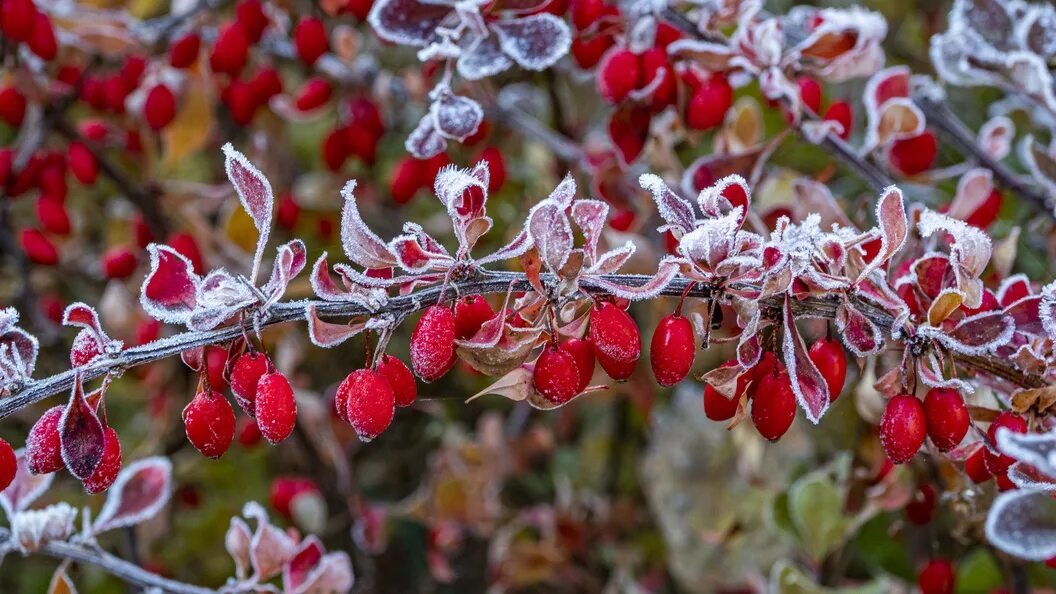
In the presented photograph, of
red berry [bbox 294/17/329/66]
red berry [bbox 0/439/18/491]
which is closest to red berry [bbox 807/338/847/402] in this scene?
red berry [bbox 0/439/18/491]

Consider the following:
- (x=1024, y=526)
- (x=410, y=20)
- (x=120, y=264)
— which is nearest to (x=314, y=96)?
(x=120, y=264)

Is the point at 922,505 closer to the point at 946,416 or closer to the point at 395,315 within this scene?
the point at 946,416

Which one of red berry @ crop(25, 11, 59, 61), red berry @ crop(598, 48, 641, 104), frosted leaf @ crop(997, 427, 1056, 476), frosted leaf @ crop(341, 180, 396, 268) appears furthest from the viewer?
red berry @ crop(25, 11, 59, 61)

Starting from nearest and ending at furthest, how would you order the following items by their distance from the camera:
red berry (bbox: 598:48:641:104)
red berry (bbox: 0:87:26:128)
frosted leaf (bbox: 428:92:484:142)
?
1. frosted leaf (bbox: 428:92:484:142)
2. red berry (bbox: 598:48:641:104)
3. red berry (bbox: 0:87:26:128)

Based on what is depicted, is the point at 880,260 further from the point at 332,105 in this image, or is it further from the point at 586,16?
the point at 332,105

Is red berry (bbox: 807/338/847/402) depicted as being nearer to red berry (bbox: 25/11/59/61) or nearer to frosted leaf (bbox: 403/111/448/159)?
frosted leaf (bbox: 403/111/448/159)

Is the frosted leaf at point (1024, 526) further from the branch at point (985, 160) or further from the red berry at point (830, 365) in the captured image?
the branch at point (985, 160)

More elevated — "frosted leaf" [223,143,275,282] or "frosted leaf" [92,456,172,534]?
"frosted leaf" [223,143,275,282]

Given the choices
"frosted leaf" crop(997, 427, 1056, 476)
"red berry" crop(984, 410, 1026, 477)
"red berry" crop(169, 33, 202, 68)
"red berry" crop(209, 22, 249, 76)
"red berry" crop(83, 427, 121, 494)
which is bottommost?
"red berry" crop(169, 33, 202, 68)
